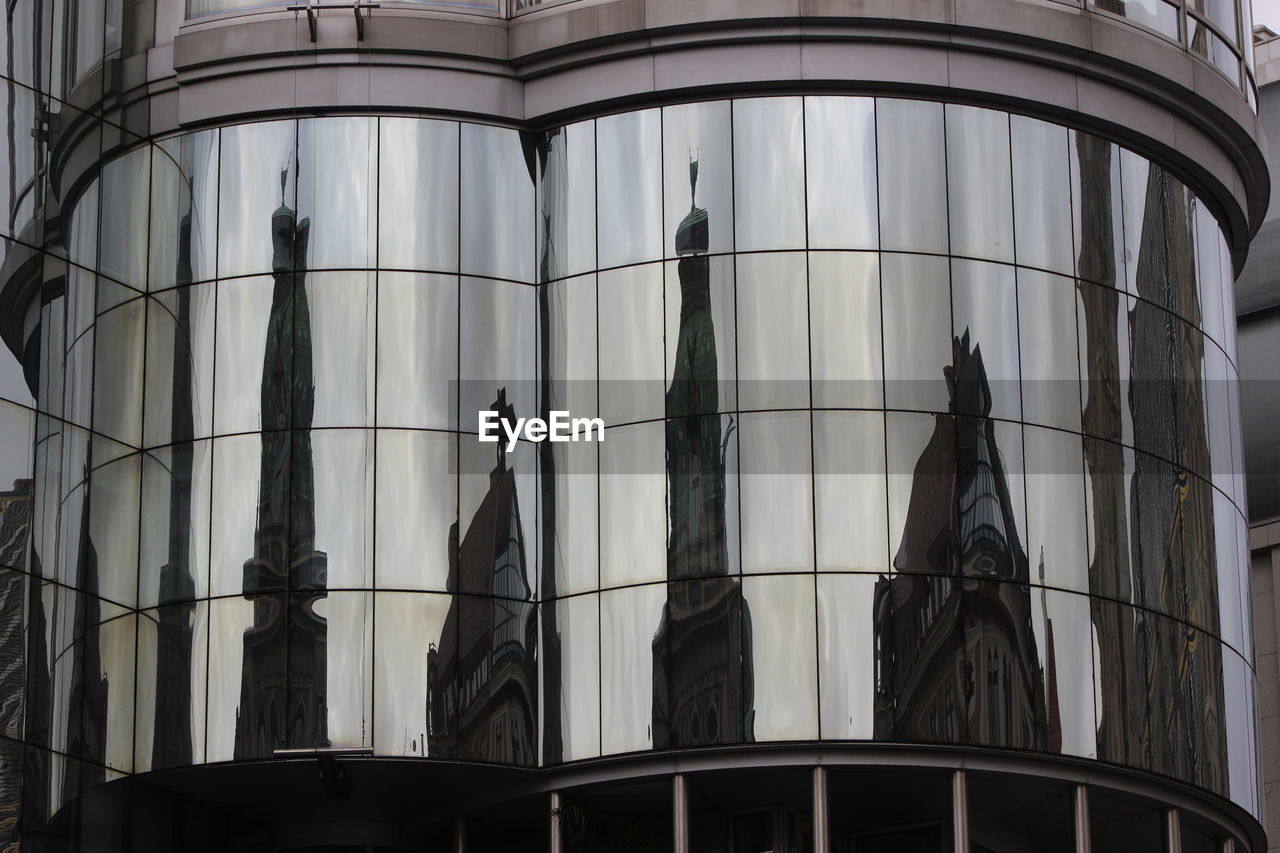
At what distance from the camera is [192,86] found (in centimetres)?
4000

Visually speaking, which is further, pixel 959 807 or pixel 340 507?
pixel 340 507

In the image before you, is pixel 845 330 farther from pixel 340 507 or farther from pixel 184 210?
pixel 184 210

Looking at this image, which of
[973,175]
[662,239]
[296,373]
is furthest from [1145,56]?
[296,373]

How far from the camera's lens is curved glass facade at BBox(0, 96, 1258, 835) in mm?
36812

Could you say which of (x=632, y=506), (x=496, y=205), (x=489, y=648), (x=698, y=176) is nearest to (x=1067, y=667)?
(x=632, y=506)

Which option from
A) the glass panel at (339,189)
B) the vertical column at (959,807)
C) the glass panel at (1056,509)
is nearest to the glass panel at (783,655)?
the vertical column at (959,807)

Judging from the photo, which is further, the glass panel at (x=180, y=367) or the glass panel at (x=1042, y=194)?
the glass panel at (x=1042, y=194)

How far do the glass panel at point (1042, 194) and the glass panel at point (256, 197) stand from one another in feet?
37.7

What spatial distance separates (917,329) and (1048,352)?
89.4 inches

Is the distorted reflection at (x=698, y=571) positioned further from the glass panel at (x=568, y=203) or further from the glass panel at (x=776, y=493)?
the glass panel at (x=568, y=203)

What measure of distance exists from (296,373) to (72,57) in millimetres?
6604

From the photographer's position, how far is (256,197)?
39031 millimetres

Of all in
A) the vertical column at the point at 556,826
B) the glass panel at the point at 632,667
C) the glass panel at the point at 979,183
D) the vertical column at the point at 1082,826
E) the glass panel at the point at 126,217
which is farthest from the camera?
the glass panel at the point at 126,217

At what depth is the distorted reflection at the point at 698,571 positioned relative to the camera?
120 feet
